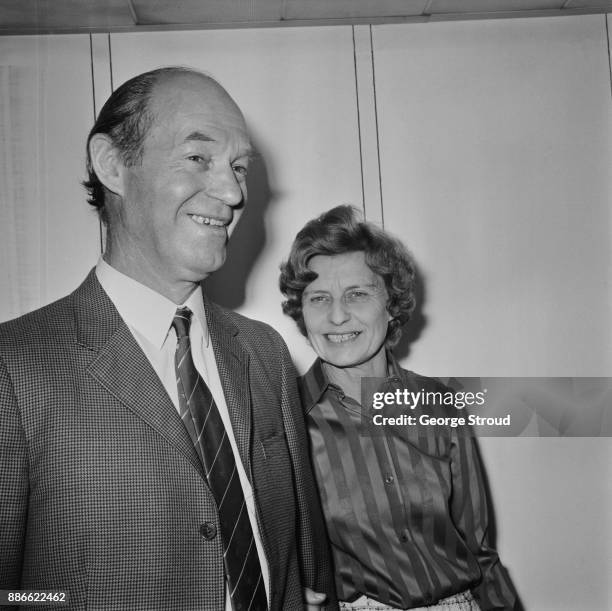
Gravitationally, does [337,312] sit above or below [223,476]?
above

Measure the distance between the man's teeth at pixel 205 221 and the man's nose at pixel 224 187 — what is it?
0.03 m

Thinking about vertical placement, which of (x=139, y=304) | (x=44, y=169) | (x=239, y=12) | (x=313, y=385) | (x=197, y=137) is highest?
(x=239, y=12)

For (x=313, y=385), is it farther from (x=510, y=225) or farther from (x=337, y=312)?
(x=510, y=225)

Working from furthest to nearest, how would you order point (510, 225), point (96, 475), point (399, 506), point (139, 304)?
point (510, 225) → point (399, 506) → point (139, 304) → point (96, 475)

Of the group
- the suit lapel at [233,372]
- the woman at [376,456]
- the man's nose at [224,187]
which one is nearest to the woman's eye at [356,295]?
the woman at [376,456]

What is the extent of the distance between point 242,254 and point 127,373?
673 mm

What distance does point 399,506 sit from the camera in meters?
1.25

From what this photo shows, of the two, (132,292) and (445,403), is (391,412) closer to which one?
(445,403)

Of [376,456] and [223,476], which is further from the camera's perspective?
[376,456]

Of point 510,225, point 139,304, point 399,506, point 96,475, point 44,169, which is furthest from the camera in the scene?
point 510,225

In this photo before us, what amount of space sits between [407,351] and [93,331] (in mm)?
838

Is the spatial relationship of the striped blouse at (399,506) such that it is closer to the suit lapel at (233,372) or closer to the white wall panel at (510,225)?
the white wall panel at (510,225)

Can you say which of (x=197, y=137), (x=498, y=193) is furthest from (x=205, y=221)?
(x=498, y=193)

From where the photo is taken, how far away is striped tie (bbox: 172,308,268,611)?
2.67 ft
